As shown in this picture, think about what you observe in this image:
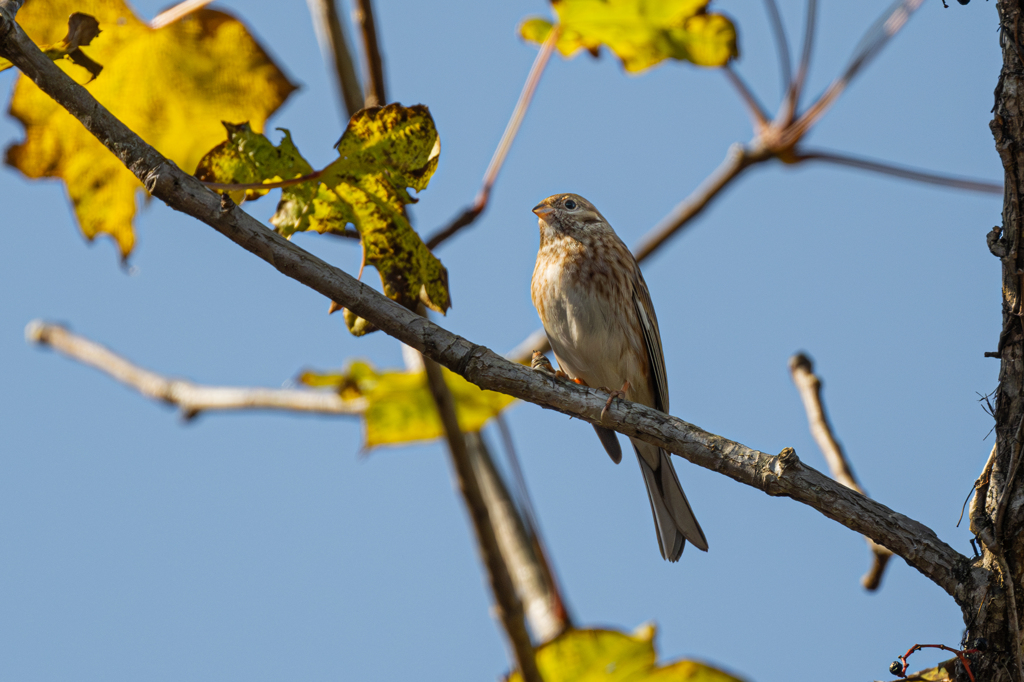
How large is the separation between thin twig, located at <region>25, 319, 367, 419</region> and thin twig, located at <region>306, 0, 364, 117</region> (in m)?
1.29

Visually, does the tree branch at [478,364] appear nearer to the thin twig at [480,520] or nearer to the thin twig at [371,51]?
the thin twig at [480,520]

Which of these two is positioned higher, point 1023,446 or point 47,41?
point 47,41

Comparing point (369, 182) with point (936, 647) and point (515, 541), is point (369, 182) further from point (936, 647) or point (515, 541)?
point (515, 541)

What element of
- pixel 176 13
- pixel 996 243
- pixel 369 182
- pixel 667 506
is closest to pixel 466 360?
pixel 369 182

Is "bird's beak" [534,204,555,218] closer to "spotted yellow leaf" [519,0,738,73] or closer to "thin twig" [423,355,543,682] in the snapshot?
"spotted yellow leaf" [519,0,738,73]

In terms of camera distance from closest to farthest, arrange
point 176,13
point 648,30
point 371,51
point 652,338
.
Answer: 1. point 176,13
2. point 371,51
3. point 648,30
4. point 652,338

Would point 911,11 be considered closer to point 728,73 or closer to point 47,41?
point 728,73

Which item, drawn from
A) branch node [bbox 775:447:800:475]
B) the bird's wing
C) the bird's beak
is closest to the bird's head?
the bird's beak

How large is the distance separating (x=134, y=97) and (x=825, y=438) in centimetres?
287

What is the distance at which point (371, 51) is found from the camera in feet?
11.6

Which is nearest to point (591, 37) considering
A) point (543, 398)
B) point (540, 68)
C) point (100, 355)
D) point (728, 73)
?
point (540, 68)

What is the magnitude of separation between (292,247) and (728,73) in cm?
235

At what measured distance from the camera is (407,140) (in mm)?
2781

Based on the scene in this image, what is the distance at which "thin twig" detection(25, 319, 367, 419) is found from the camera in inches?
178
